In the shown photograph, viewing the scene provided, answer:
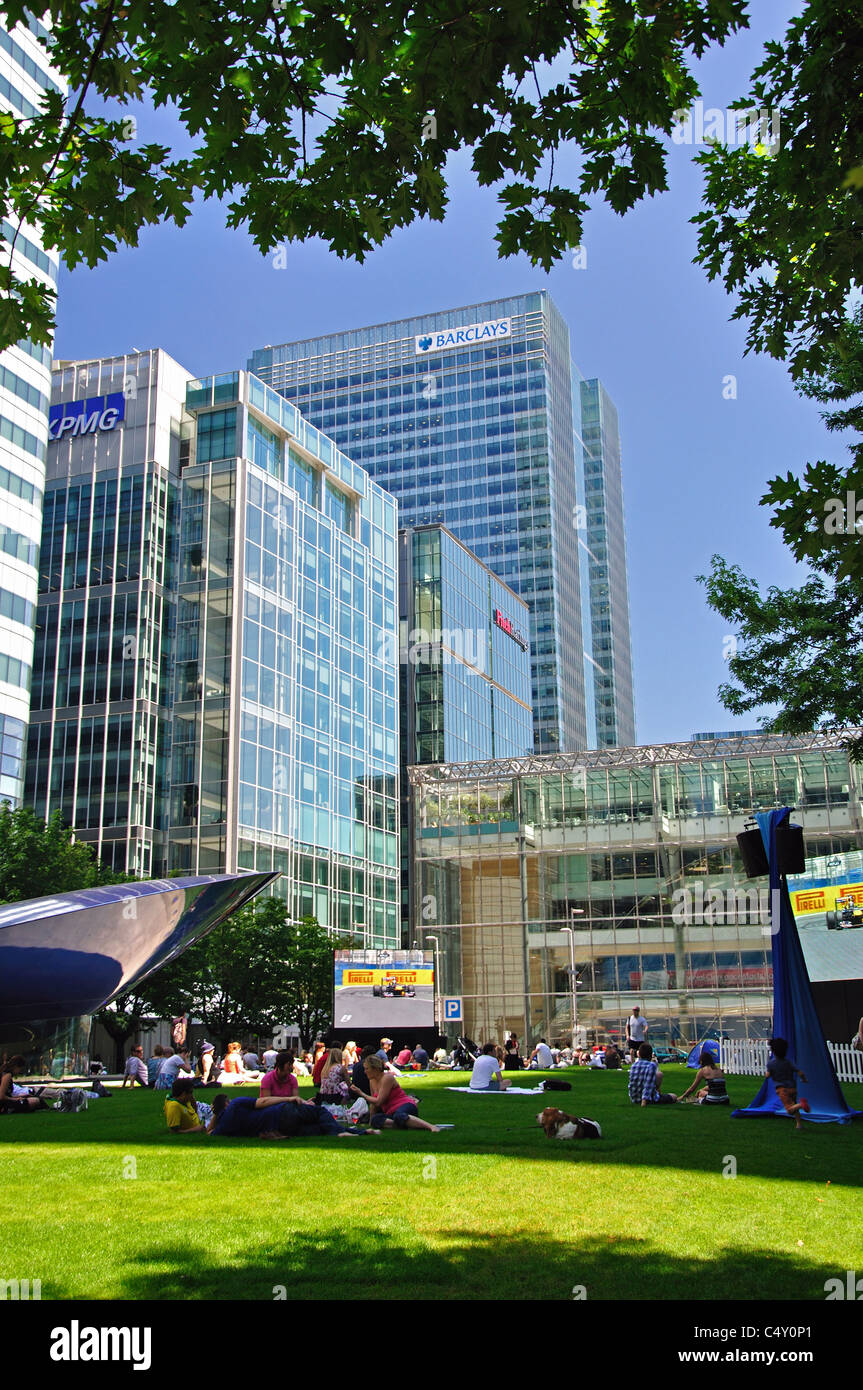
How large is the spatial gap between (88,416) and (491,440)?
70.2 meters

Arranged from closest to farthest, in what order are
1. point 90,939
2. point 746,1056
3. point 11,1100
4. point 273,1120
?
point 273,1120, point 11,1100, point 90,939, point 746,1056

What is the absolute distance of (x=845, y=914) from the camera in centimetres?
2881

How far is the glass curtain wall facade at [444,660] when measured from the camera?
3607 inches

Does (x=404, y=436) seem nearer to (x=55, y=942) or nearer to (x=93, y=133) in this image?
(x=55, y=942)

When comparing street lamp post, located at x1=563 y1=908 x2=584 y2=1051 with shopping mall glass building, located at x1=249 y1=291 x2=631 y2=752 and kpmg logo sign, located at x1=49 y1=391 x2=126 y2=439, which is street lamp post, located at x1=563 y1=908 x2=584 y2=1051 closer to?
kpmg logo sign, located at x1=49 y1=391 x2=126 y2=439

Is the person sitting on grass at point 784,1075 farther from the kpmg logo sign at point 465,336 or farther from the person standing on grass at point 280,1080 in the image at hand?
the kpmg logo sign at point 465,336

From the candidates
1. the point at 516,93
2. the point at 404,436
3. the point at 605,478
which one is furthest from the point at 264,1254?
the point at 605,478

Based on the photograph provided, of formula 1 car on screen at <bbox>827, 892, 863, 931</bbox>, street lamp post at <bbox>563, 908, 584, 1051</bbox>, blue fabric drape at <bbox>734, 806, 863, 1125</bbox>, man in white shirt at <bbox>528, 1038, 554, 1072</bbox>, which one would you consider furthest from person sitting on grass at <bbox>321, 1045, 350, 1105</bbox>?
street lamp post at <bbox>563, 908, 584, 1051</bbox>

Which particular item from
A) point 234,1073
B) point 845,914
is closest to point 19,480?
point 234,1073

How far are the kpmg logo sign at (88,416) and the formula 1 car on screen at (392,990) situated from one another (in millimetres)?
40115

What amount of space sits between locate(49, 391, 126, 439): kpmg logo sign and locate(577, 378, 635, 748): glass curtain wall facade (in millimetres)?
88833

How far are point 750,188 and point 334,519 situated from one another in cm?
6651

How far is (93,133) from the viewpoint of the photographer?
632 centimetres

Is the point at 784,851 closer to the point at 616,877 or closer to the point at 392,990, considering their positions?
the point at 392,990
